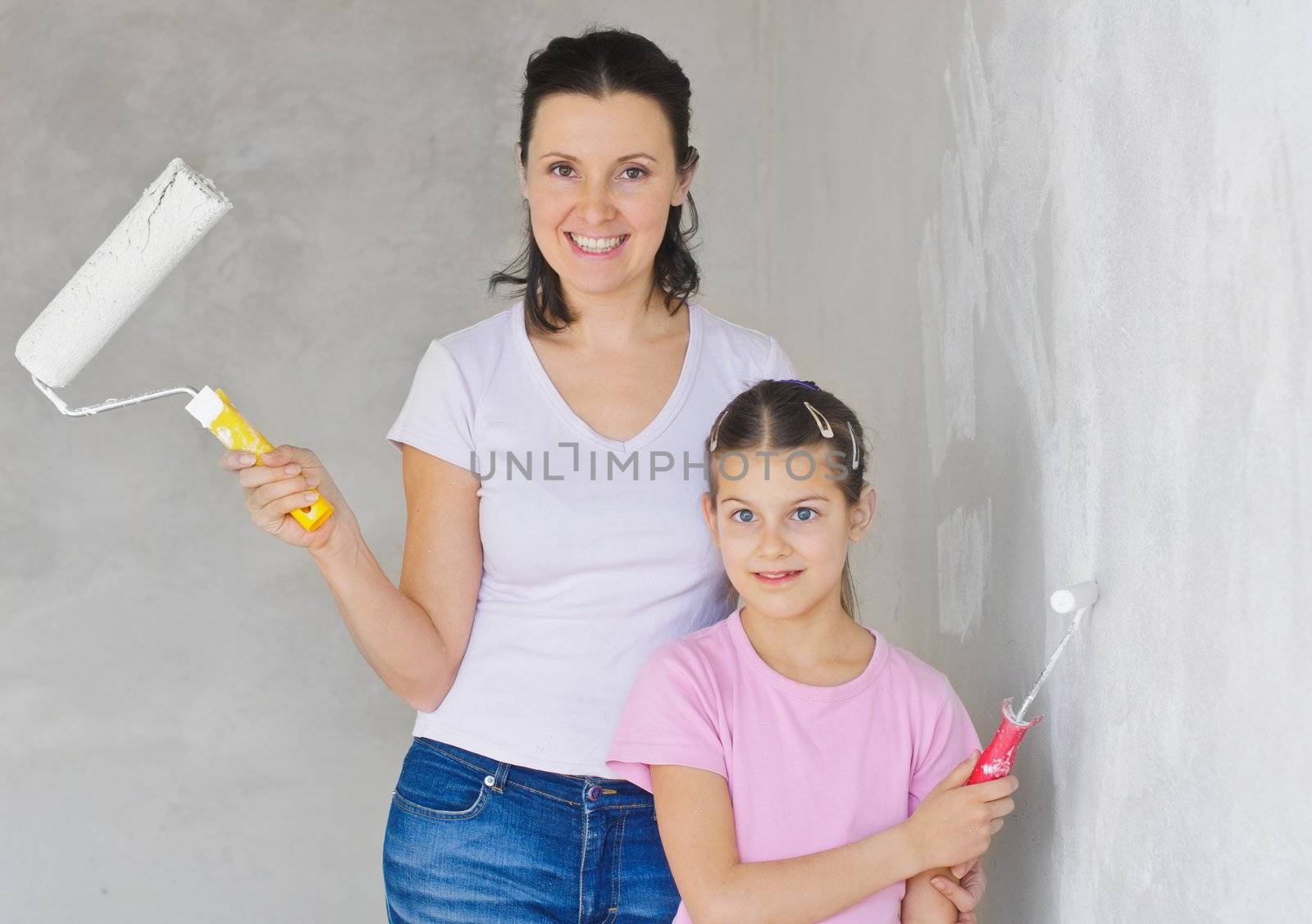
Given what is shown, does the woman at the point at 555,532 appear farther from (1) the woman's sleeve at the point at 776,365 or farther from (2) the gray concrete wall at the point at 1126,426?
(2) the gray concrete wall at the point at 1126,426

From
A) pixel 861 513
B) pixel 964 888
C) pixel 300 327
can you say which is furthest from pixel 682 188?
pixel 300 327

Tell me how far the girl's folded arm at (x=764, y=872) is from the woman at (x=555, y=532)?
0.15m

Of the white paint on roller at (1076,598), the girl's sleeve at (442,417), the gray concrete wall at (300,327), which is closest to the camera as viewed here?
the white paint on roller at (1076,598)

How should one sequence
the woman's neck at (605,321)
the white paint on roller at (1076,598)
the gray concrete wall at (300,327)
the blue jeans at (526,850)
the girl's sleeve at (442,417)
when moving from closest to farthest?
the white paint on roller at (1076,598) → the blue jeans at (526,850) → the girl's sleeve at (442,417) → the woman's neck at (605,321) → the gray concrete wall at (300,327)

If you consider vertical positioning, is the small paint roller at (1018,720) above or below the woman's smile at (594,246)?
below

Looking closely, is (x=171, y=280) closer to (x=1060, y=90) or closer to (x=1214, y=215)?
(x=1060, y=90)

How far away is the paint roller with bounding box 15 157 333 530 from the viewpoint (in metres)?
1.16

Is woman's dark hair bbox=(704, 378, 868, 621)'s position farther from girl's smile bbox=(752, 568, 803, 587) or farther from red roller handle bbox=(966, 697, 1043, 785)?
red roller handle bbox=(966, 697, 1043, 785)

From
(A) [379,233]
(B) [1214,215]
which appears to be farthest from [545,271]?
(A) [379,233]

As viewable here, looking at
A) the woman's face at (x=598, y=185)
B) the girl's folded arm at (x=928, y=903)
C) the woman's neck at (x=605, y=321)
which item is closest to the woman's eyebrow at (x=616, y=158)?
the woman's face at (x=598, y=185)

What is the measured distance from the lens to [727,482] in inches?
50.6

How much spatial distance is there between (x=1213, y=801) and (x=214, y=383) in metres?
2.16

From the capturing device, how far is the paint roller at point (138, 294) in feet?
3.79

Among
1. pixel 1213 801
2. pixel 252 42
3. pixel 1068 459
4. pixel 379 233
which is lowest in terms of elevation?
pixel 1213 801
